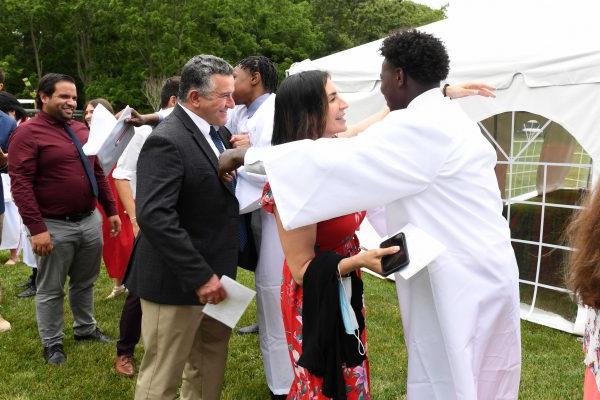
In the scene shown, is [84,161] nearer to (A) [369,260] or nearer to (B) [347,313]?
(B) [347,313]

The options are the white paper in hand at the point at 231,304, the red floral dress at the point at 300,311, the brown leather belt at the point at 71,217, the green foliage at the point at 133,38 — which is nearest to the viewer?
the red floral dress at the point at 300,311

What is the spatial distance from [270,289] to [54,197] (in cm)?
185

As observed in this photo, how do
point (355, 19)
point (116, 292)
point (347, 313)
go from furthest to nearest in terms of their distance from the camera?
point (355, 19) < point (116, 292) < point (347, 313)

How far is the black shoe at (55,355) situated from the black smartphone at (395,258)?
3.48 metres

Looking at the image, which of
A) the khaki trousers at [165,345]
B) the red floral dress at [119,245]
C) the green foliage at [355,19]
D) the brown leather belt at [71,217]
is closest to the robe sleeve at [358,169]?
the khaki trousers at [165,345]

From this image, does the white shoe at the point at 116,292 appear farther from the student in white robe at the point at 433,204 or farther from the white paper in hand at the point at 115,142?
the student in white robe at the point at 433,204

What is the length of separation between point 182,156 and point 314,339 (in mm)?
1007

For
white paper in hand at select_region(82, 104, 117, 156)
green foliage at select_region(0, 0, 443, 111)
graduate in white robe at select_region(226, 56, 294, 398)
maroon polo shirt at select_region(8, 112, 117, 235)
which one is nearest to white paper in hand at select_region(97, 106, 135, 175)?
white paper in hand at select_region(82, 104, 117, 156)

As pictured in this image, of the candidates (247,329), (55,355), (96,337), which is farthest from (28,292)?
(247,329)

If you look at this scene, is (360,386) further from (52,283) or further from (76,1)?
(76,1)

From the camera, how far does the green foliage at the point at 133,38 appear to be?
29438mm

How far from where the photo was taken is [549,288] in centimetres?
556

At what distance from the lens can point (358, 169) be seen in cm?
184

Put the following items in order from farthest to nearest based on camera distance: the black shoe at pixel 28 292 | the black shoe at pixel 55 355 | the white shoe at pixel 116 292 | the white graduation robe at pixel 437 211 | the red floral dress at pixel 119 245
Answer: the black shoe at pixel 28 292
the white shoe at pixel 116 292
the red floral dress at pixel 119 245
the black shoe at pixel 55 355
the white graduation robe at pixel 437 211
